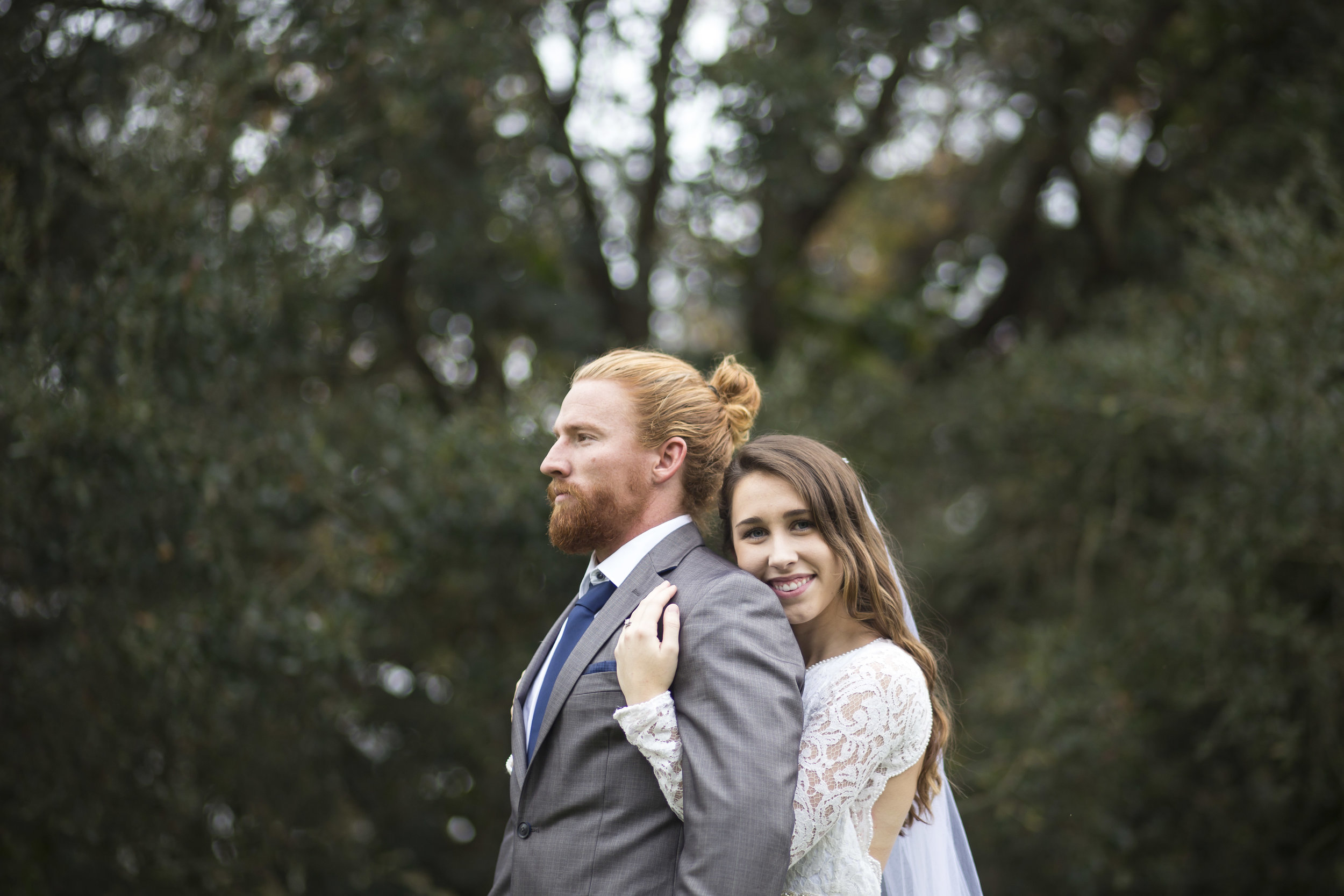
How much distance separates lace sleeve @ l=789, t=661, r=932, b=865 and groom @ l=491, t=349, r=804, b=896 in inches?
2.8

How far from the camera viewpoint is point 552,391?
6.21 m

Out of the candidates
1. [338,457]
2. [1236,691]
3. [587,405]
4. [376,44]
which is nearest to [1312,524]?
[1236,691]

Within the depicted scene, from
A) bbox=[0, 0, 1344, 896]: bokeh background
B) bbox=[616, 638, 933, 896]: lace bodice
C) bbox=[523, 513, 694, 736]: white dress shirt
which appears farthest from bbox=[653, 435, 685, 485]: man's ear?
bbox=[0, 0, 1344, 896]: bokeh background

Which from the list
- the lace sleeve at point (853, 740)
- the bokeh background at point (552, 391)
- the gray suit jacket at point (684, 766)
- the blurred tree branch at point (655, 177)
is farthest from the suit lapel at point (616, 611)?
the blurred tree branch at point (655, 177)

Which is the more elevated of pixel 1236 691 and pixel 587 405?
pixel 587 405

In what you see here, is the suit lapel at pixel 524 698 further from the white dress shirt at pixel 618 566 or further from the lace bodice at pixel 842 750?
the lace bodice at pixel 842 750

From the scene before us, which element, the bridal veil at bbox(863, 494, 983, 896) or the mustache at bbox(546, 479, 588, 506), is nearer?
the mustache at bbox(546, 479, 588, 506)

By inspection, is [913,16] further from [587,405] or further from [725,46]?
[587,405]

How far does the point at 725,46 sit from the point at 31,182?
3918mm

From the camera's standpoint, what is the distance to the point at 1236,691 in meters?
5.35

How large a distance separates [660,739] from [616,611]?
36 centimetres

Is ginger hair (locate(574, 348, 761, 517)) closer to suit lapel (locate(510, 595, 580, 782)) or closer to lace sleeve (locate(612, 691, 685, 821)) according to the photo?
suit lapel (locate(510, 595, 580, 782))

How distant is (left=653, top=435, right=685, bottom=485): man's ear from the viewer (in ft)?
8.34

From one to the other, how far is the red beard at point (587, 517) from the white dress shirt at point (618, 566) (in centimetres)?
5
